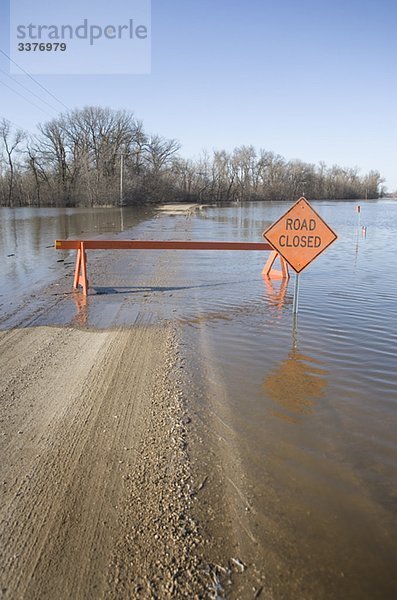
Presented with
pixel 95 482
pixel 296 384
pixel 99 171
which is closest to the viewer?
pixel 95 482

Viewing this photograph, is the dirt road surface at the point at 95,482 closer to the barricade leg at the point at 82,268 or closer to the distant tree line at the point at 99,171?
the barricade leg at the point at 82,268

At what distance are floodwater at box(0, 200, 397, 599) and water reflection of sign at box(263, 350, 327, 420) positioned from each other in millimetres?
13

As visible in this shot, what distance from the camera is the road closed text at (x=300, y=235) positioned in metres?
7.18

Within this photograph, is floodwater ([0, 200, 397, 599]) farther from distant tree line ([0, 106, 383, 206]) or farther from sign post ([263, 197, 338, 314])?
distant tree line ([0, 106, 383, 206])

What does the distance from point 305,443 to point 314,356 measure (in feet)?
7.05

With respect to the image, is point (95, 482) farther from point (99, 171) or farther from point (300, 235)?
point (99, 171)

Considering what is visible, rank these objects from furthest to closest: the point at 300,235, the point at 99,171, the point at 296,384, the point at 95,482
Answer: the point at 99,171
the point at 300,235
the point at 296,384
the point at 95,482

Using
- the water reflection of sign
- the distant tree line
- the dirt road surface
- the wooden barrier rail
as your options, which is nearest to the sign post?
the wooden barrier rail

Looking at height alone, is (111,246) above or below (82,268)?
above

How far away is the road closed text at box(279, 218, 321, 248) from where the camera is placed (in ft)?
23.5

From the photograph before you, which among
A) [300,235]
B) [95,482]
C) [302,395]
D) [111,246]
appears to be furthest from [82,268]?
[95,482]

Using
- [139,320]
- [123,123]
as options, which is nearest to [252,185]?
[123,123]

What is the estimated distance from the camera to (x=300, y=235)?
7250mm

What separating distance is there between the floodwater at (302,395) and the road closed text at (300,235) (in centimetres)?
126
